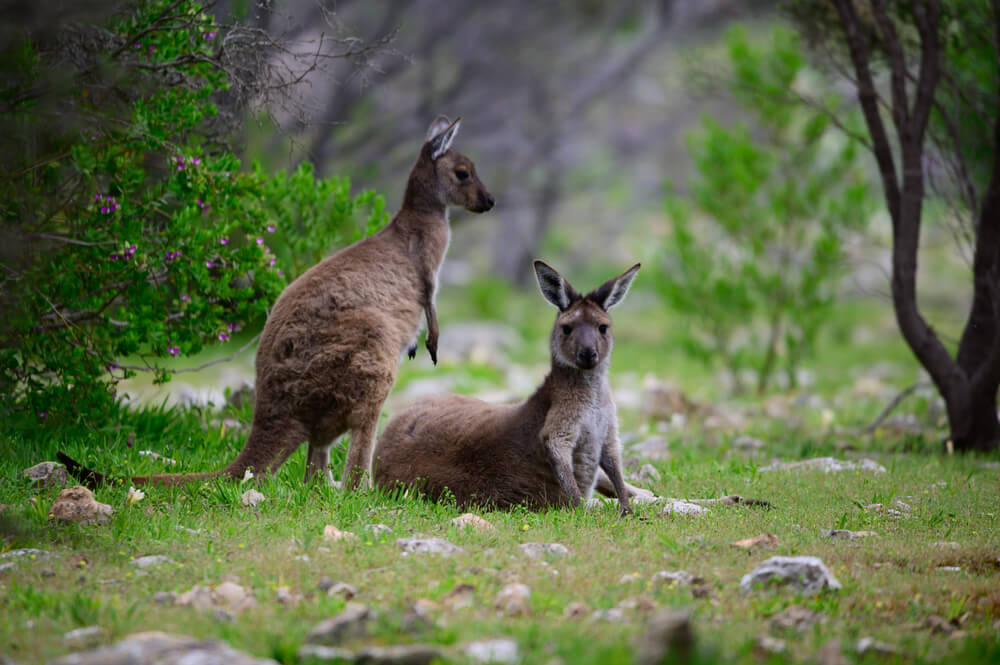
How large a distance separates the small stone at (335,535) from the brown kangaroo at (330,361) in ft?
3.17

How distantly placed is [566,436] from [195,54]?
128 inches

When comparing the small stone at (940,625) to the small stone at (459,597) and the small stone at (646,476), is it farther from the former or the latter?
the small stone at (646,476)

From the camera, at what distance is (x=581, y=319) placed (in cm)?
570

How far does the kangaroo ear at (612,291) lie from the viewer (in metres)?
5.81

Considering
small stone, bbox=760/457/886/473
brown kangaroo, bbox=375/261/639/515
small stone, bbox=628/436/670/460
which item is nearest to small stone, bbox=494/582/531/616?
brown kangaroo, bbox=375/261/639/515

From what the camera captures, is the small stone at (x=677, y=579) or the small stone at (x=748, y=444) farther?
the small stone at (x=748, y=444)

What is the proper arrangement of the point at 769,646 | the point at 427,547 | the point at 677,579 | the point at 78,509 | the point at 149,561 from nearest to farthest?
the point at 769,646, the point at 677,579, the point at 149,561, the point at 427,547, the point at 78,509

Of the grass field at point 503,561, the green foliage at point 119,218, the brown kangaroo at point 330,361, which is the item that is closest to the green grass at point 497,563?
the grass field at point 503,561

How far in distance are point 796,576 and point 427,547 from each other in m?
1.57

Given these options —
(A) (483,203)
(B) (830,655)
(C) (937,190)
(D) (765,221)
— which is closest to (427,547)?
(B) (830,655)

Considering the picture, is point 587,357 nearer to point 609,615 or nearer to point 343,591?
point 609,615

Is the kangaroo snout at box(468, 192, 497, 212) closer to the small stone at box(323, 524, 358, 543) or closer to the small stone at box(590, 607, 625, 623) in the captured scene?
the small stone at box(323, 524, 358, 543)

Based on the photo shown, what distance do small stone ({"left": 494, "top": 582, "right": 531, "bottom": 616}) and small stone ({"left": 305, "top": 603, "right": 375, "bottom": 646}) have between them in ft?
1.86

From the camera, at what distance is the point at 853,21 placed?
7980 mm
